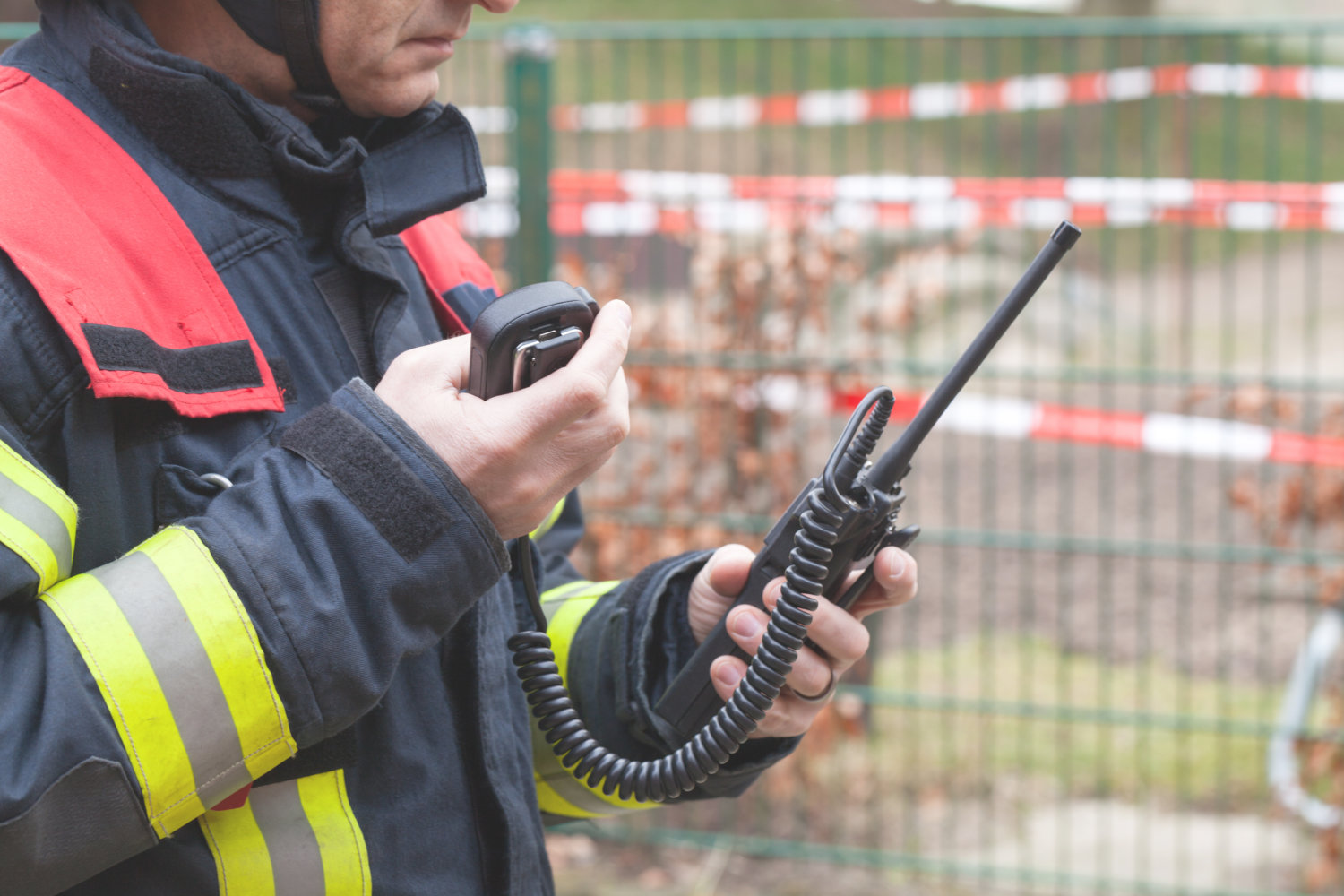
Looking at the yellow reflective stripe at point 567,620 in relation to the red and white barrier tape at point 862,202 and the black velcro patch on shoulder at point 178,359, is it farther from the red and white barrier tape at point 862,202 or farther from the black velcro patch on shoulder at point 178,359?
the red and white barrier tape at point 862,202

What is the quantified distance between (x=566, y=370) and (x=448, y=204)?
35cm

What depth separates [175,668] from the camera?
1006 millimetres

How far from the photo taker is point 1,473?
3.28ft

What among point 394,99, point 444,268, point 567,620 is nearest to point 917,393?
point 567,620

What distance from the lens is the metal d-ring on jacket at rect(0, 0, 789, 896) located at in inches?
39.3

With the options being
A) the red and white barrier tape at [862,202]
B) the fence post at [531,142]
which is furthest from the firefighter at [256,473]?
the red and white barrier tape at [862,202]

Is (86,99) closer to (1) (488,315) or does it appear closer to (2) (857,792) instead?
(1) (488,315)

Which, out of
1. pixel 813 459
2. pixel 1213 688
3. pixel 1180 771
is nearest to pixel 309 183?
pixel 813 459

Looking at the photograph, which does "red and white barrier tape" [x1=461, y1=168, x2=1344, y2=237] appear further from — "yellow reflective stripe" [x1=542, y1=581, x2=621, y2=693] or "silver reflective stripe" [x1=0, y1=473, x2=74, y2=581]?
"silver reflective stripe" [x1=0, y1=473, x2=74, y2=581]

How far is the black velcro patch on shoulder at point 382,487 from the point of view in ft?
3.49

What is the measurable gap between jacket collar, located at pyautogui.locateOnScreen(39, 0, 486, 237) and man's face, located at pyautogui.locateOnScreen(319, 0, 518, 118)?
4 cm

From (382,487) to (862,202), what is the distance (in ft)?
9.70

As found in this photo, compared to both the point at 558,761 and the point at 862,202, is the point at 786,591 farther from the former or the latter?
the point at 862,202

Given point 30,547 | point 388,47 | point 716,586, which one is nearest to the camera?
point 30,547
